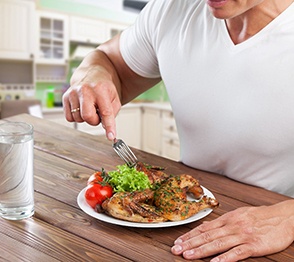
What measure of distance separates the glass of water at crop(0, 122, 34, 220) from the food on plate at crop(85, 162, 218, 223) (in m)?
0.14

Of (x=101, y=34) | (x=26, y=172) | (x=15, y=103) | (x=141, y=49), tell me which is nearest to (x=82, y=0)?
(x=101, y=34)

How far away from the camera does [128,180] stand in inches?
39.2

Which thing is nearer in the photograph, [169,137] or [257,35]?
[257,35]

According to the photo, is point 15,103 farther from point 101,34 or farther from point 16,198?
point 16,198

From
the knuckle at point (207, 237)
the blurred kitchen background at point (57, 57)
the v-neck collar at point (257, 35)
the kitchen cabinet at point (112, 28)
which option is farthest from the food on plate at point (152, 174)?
the kitchen cabinet at point (112, 28)

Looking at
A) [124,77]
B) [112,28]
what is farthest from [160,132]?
[124,77]

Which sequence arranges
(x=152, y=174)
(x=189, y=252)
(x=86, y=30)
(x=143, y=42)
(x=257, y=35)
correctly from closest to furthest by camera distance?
(x=189, y=252) < (x=152, y=174) < (x=257, y=35) < (x=143, y=42) < (x=86, y=30)

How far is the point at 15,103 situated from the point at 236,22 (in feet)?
11.4

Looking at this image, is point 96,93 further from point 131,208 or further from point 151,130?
point 151,130

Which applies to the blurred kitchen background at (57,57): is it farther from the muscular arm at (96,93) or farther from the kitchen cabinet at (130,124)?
the muscular arm at (96,93)

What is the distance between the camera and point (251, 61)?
1.31m

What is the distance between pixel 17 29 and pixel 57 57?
72cm

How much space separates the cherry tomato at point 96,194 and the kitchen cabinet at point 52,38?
4.33m

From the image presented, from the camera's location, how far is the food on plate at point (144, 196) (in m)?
0.89
